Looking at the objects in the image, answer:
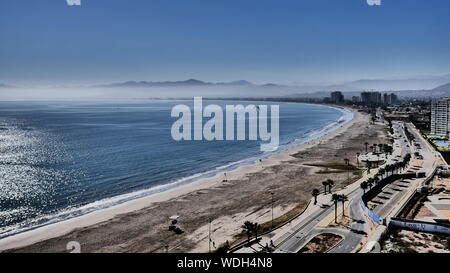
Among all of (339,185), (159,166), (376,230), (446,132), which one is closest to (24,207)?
(159,166)

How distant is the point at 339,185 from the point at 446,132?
56.3 m

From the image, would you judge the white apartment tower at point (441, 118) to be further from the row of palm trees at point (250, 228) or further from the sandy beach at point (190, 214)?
the row of palm trees at point (250, 228)

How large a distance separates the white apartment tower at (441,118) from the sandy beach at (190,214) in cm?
5040

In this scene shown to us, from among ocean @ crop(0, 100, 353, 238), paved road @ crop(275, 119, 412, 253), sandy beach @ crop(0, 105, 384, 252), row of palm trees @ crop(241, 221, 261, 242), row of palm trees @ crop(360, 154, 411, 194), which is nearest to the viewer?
paved road @ crop(275, 119, 412, 253)

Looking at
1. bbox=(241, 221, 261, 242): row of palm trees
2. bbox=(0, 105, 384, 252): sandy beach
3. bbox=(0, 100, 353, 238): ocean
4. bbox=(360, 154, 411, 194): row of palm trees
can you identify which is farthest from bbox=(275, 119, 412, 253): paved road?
bbox=(0, 100, 353, 238): ocean

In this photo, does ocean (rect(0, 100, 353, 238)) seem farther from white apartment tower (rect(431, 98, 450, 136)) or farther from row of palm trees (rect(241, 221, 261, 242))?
white apartment tower (rect(431, 98, 450, 136))

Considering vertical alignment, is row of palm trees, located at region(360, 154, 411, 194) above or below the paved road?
above

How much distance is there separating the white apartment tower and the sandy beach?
50.4m

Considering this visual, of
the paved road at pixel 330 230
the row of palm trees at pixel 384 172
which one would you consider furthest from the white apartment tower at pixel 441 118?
the paved road at pixel 330 230

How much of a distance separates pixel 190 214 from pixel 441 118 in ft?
253

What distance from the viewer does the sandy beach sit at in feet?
78.6

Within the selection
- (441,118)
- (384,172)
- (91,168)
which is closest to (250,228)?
(384,172)
